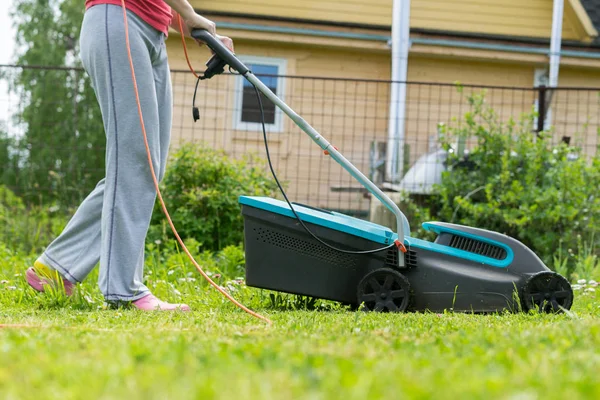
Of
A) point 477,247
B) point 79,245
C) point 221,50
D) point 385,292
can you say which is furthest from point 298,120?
point 79,245

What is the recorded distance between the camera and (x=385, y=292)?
3127 mm

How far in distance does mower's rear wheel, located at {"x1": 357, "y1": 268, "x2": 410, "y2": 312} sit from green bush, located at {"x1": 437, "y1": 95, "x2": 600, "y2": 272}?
231cm

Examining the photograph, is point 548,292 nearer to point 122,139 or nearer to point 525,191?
point 122,139

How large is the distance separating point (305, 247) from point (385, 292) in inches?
14.8

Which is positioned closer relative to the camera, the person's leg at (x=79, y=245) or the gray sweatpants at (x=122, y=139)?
the gray sweatpants at (x=122, y=139)

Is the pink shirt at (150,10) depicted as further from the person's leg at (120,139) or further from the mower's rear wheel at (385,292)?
the mower's rear wheel at (385,292)

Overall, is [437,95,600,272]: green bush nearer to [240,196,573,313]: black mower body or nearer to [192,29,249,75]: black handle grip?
[240,196,573,313]: black mower body

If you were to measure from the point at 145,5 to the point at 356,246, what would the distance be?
1.31m

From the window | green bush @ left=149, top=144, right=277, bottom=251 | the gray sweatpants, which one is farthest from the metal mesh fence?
the gray sweatpants

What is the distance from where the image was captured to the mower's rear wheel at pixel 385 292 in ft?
10.2

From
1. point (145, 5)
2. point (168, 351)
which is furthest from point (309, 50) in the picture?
point (168, 351)

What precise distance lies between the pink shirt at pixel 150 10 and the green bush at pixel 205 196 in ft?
7.30

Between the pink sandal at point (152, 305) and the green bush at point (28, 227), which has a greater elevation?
the pink sandal at point (152, 305)

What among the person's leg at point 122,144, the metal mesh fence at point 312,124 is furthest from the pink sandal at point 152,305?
the metal mesh fence at point 312,124
